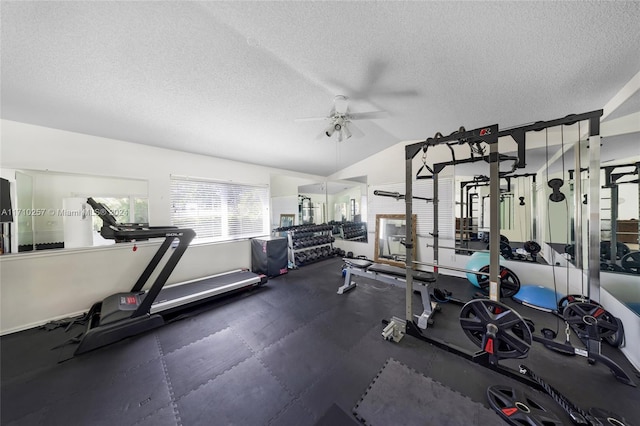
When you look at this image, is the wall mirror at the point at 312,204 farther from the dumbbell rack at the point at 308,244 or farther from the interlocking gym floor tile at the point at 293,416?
the interlocking gym floor tile at the point at 293,416

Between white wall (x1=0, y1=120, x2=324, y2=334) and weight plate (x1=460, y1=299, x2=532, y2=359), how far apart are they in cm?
424

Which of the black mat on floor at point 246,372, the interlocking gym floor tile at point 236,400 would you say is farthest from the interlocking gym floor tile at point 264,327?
the interlocking gym floor tile at point 236,400

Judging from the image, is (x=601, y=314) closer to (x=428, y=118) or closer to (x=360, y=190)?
(x=428, y=118)

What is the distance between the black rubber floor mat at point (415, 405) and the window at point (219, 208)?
392 centimetres

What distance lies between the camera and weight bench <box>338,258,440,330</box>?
2.62 meters

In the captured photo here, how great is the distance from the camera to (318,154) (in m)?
4.73

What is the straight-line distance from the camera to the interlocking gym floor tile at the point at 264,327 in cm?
225

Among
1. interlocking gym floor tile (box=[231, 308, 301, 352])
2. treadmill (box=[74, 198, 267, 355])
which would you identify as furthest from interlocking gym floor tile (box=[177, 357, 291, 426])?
treadmill (box=[74, 198, 267, 355])

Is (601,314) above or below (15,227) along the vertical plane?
below

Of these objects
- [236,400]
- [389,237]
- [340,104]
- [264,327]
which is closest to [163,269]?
[264,327]

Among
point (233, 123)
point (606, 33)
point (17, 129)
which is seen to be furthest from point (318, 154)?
point (17, 129)

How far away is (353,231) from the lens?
21.1 feet

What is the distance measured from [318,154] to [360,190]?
6.96 feet

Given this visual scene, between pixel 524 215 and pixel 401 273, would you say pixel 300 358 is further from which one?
pixel 524 215
